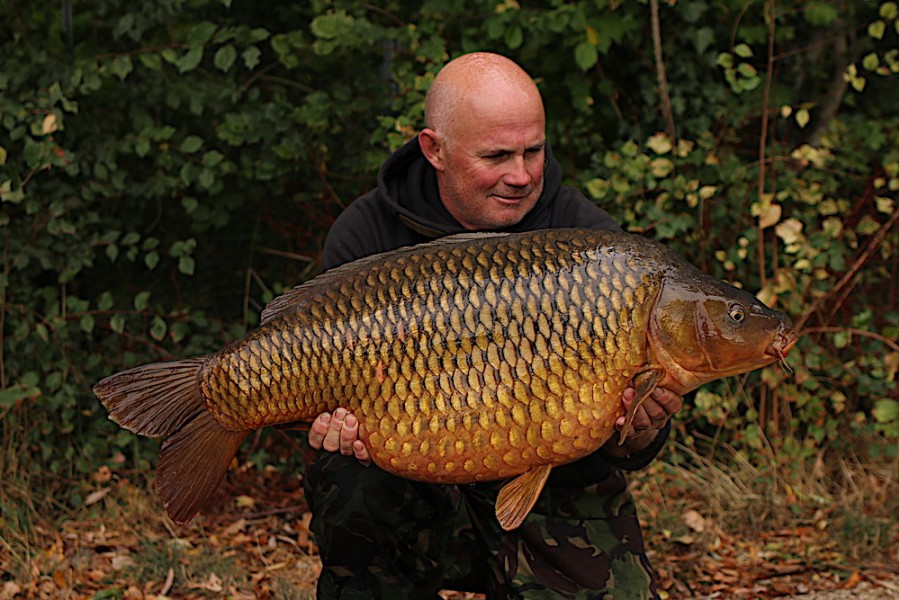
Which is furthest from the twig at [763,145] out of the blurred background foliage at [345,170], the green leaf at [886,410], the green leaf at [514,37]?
the green leaf at [514,37]

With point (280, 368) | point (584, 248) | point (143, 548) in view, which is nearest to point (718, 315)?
point (584, 248)

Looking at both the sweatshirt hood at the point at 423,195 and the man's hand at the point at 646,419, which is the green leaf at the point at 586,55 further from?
the man's hand at the point at 646,419

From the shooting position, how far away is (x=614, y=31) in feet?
10.5

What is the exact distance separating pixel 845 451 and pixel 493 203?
1.73m

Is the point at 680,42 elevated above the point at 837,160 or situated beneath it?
elevated above

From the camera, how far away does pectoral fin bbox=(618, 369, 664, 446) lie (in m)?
1.58

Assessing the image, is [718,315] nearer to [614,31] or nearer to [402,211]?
[402,211]

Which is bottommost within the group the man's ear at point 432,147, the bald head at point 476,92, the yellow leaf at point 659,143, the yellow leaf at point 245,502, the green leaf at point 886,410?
the yellow leaf at point 245,502

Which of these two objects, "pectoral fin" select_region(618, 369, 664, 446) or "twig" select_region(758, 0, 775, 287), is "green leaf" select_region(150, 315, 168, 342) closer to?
"twig" select_region(758, 0, 775, 287)

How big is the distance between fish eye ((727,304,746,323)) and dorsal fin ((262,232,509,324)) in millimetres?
370

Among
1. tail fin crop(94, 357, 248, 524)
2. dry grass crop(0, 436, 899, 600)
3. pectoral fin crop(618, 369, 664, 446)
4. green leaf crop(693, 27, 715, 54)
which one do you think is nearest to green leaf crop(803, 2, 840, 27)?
green leaf crop(693, 27, 715, 54)

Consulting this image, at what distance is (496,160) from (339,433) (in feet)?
1.90

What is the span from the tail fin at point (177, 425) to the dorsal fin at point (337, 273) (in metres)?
0.15

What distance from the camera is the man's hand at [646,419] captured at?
5.41 ft
